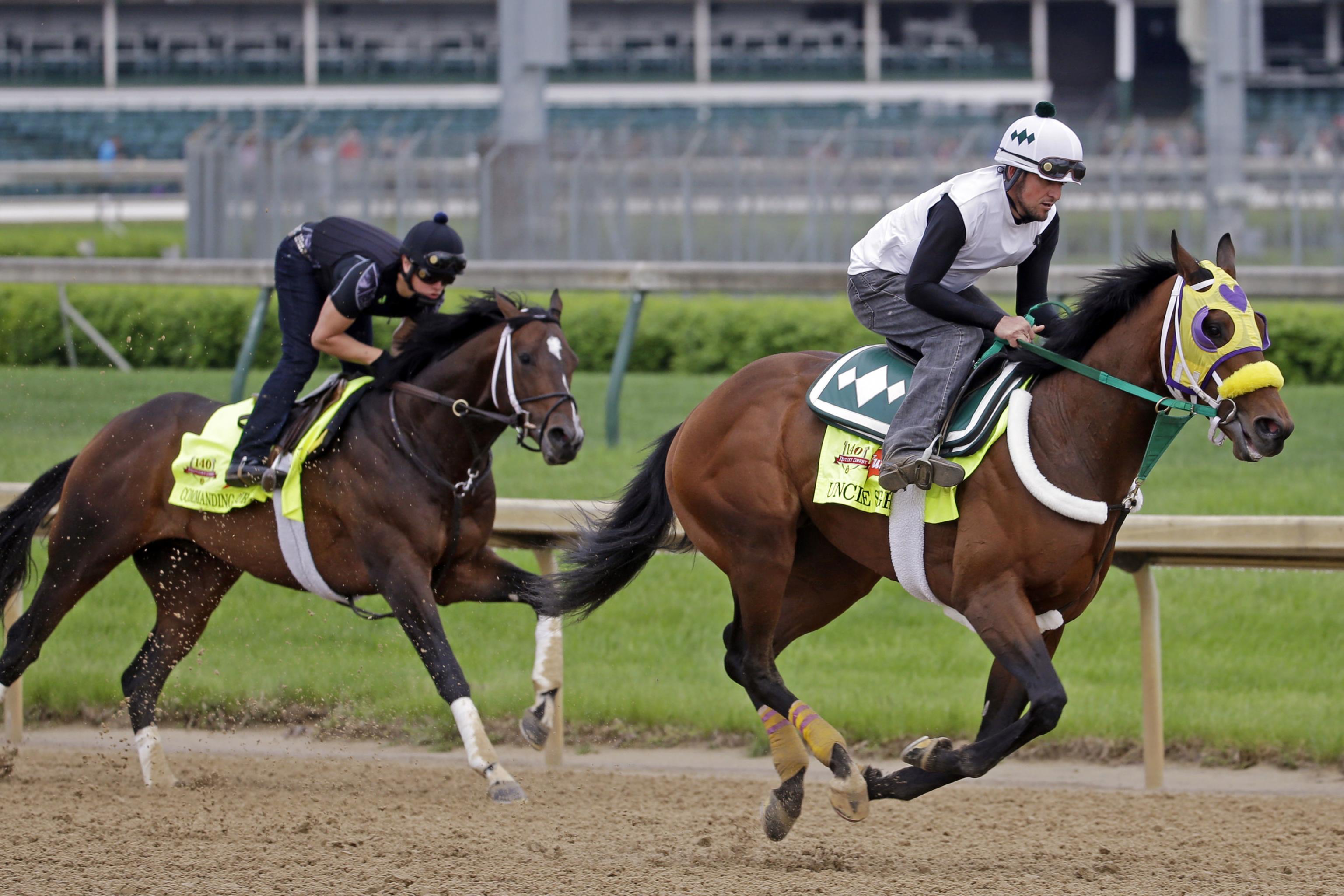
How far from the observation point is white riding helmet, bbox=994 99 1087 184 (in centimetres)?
430

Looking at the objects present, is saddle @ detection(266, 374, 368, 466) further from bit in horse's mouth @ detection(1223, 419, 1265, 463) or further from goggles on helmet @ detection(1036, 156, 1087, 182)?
bit in horse's mouth @ detection(1223, 419, 1265, 463)

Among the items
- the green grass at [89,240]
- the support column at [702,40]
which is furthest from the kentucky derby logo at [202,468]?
the support column at [702,40]

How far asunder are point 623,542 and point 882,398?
114cm

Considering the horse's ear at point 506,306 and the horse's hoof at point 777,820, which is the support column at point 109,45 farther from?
the horse's hoof at point 777,820

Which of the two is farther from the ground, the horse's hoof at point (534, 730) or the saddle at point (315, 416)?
the saddle at point (315, 416)

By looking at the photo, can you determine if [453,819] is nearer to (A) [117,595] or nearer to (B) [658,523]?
(B) [658,523]

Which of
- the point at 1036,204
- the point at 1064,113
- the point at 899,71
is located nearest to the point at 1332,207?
the point at 1036,204

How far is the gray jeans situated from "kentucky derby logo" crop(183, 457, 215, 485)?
2443 mm

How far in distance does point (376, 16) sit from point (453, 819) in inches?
1741

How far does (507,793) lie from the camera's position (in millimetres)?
5211

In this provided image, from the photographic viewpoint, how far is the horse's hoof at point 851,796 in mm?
4426

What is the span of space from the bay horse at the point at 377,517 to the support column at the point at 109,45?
39632mm

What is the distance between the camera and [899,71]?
4359 centimetres

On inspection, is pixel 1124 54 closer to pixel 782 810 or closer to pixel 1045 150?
pixel 1045 150
